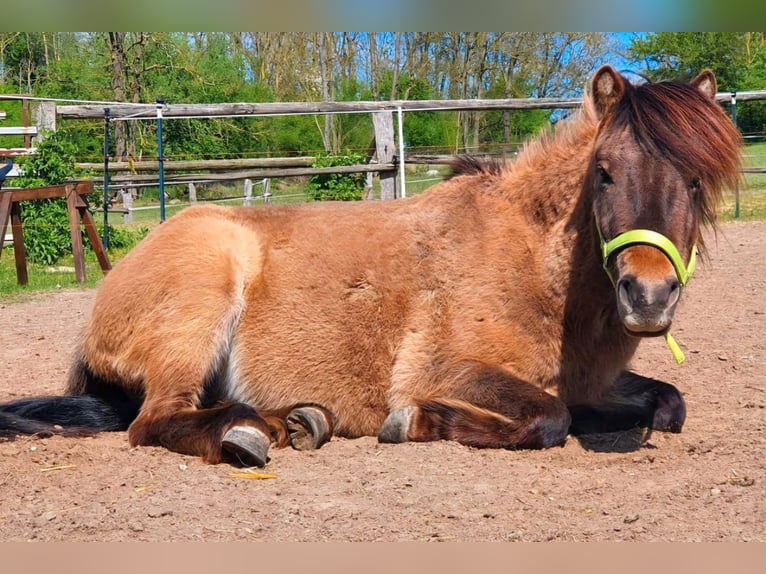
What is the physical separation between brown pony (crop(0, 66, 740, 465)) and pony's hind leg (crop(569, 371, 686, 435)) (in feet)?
0.04

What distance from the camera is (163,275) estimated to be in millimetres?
4812

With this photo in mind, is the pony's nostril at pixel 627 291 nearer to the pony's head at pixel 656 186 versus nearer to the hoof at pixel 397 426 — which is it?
the pony's head at pixel 656 186

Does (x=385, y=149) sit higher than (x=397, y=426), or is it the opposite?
(x=385, y=149)

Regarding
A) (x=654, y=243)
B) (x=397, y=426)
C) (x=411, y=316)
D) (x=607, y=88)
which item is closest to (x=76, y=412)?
(x=397, y=426)

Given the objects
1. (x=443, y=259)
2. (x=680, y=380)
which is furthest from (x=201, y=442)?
(x=680, y=380)

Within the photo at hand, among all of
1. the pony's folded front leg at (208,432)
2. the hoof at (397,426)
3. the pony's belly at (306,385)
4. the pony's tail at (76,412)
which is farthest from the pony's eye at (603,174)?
the pony's tail at (76,412)

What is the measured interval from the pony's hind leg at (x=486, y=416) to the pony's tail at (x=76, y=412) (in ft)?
5.58

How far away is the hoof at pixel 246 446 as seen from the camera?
398 cm

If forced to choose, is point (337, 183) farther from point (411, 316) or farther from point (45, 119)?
point (411, 316)

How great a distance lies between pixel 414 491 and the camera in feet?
11.4

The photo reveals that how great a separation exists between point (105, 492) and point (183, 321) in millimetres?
1338

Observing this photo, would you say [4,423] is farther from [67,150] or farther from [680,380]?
[67,150]

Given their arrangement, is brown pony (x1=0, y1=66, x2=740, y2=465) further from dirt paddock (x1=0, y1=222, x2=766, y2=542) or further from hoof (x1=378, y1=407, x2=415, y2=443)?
dirt paddock (x1=0, y1=222, x2=766, y2=542)

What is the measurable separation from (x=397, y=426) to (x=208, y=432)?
1.01 meters
